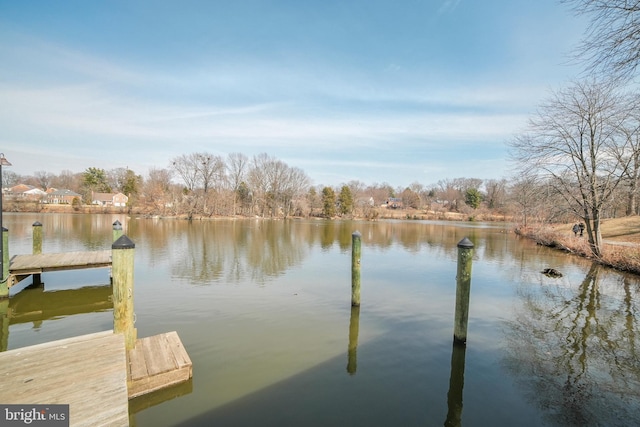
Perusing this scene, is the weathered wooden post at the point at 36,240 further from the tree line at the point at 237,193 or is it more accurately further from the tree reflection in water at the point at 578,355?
the tree line at the point at 237,193

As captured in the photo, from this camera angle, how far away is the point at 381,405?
4.44 metres

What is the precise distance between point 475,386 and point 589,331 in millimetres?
4569

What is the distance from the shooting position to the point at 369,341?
6.60 m

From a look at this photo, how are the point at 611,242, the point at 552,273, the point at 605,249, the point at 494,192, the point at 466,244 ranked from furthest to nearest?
1. the point at 494,192
2. the point at 611,242
3. the point at 605,249
4. the point at 552,273
5. the point at 466,244

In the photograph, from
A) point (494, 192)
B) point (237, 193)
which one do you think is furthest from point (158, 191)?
point (494, 192)

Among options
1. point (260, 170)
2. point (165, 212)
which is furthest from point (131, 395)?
point (260, 170)

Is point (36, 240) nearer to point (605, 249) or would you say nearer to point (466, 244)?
point (466, 244)

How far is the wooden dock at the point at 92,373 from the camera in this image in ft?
10.0

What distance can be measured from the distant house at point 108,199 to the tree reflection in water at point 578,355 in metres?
75.9

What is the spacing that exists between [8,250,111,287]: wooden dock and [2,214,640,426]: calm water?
2.20ft

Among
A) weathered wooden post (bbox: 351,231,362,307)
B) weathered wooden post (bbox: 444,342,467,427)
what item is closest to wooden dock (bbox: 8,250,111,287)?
weathered wooden post (bbox: 351,231,362,307)

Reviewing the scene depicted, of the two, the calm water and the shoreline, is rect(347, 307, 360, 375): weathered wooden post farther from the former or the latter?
the shoreline

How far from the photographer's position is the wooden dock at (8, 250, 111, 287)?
30.8 feet

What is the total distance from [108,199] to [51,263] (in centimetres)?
7058
